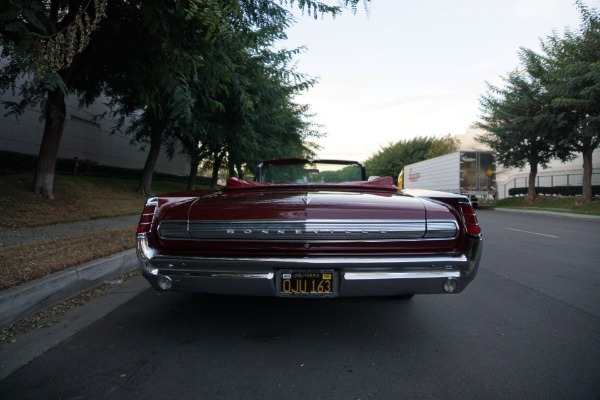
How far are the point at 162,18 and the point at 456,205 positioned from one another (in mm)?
4101

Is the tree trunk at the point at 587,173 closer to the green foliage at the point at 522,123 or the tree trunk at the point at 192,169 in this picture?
the green foliage at the point at 522,123

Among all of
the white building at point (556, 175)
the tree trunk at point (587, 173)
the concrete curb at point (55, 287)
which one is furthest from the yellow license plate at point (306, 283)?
the white building at point (556, 175)

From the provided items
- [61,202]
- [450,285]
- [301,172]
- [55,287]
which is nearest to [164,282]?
[55,287]

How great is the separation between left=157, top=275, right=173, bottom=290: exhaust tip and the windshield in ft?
7.79

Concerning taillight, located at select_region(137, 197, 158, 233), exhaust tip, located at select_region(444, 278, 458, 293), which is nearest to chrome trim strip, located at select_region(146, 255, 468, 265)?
exhaust tip, located at select_region(444, 278, 458, 293)

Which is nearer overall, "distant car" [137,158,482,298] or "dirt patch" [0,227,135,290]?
"distant car" [137,158,482,298]

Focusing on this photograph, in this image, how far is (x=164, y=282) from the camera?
2955mm

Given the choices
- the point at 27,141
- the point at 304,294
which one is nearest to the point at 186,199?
the point at 304,294

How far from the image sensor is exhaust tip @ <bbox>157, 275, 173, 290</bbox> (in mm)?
2936

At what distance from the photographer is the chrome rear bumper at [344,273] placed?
8.98ft

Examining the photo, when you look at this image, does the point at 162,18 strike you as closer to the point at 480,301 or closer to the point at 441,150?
the point at 480,301

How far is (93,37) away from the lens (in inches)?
338

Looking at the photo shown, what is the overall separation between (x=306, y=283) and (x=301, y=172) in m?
2.54

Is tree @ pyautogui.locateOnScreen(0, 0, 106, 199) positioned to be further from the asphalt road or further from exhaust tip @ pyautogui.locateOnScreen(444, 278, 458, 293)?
exhaust tip @ pyautogui.locateOnScreen(444, 278, 458, 293)
